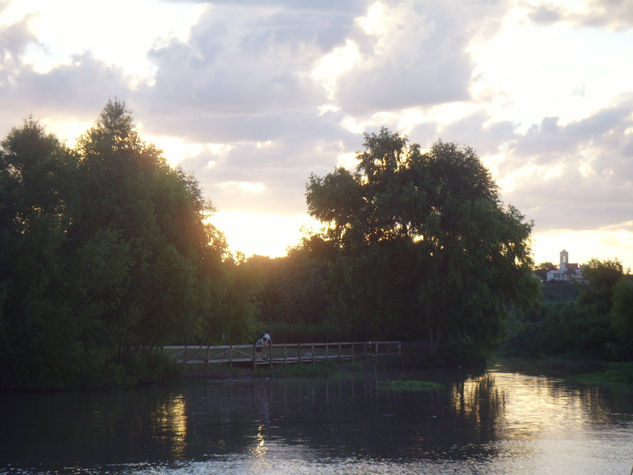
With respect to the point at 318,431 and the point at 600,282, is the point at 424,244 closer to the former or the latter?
the point at 600,282

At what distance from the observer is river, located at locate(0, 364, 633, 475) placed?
17031mm

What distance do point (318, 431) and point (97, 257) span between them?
16.4m

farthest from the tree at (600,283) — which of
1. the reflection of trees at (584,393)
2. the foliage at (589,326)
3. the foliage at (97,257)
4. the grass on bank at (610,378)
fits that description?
the foliage at (97,257)

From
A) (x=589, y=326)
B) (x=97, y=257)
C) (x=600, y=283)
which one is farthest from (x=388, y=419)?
(x=600, y=283)

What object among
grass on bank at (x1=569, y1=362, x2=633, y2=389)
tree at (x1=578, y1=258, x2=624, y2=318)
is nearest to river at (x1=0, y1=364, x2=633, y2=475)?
grass on bank at (x1=569, y1=362, x2=633, y2=389)

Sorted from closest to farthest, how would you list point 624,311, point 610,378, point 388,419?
1. point 388,419
2. point 610,378
3. point 624,311

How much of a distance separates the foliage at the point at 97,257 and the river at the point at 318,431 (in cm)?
219

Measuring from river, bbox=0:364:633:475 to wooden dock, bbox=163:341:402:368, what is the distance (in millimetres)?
5896

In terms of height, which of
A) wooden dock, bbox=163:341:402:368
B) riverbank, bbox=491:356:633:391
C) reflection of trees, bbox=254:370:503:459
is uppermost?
wooden dock, bbox=163:341:402:368

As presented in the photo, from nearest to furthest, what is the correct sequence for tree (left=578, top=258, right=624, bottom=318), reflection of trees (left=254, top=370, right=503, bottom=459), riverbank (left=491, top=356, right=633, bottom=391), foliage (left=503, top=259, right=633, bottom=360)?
reflection of trees (left=254, top=370, right=503, bottom=459) < riverbank (left=491, top=356, right=633, bottom=391) < foliage (left=503, top=259, right=633, bottom=360) < tree (left=578, top=258, right=624, bottom=318)

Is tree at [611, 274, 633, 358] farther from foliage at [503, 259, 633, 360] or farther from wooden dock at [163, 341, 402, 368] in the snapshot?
wooden dock at [163, 341, 402, 368]

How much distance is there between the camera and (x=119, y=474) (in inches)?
624

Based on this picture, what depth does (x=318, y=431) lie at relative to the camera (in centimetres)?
2253

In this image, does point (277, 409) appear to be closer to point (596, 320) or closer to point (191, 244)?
point (191, 244)
